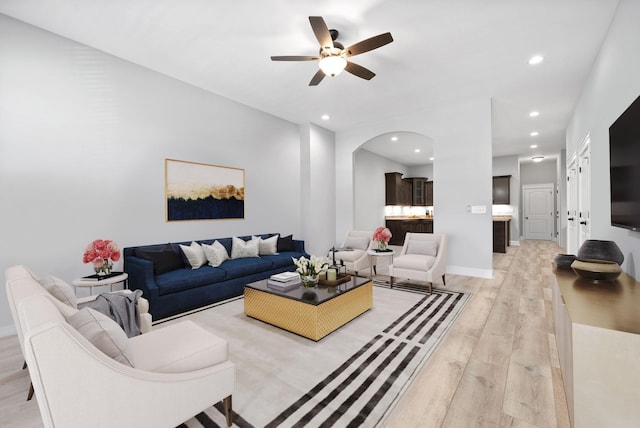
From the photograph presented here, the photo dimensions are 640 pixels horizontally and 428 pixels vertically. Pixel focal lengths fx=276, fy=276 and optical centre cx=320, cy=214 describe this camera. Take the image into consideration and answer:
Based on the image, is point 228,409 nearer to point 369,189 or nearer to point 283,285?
A: point 283,285

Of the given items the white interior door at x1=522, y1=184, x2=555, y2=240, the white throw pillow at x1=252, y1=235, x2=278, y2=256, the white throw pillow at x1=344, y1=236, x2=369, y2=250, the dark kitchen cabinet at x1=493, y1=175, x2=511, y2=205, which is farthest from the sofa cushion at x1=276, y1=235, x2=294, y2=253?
the white interior door at x1=522, y1=184, x2=555, y2=240

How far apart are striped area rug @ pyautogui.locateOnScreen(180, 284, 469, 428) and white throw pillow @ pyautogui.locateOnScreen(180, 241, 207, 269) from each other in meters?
2.27

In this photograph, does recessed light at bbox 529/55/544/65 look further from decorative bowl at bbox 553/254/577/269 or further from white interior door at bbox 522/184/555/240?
white interior door at bbox 522/184/555/240

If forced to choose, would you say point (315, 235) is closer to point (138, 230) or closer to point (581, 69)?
point (138, 230)

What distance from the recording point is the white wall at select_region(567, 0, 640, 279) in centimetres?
221

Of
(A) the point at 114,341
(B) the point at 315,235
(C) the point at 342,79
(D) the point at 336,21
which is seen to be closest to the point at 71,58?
(D) the point at 336,21

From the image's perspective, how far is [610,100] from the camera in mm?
2766

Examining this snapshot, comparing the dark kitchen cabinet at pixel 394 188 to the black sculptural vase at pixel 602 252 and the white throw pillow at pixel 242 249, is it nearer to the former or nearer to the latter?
the white throw pillow at pixel 242 249

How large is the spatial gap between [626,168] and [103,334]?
Answer: 3.39m

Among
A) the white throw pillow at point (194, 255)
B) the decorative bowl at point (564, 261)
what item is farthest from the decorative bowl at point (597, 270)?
the white throw pillow at point (194, 255)

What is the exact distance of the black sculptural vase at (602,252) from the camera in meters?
2.11

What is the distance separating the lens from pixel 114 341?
3.96 feet

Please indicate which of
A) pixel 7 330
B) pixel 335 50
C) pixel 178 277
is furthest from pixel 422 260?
pixel 7 330

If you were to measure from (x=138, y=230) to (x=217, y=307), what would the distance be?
1.55 m
